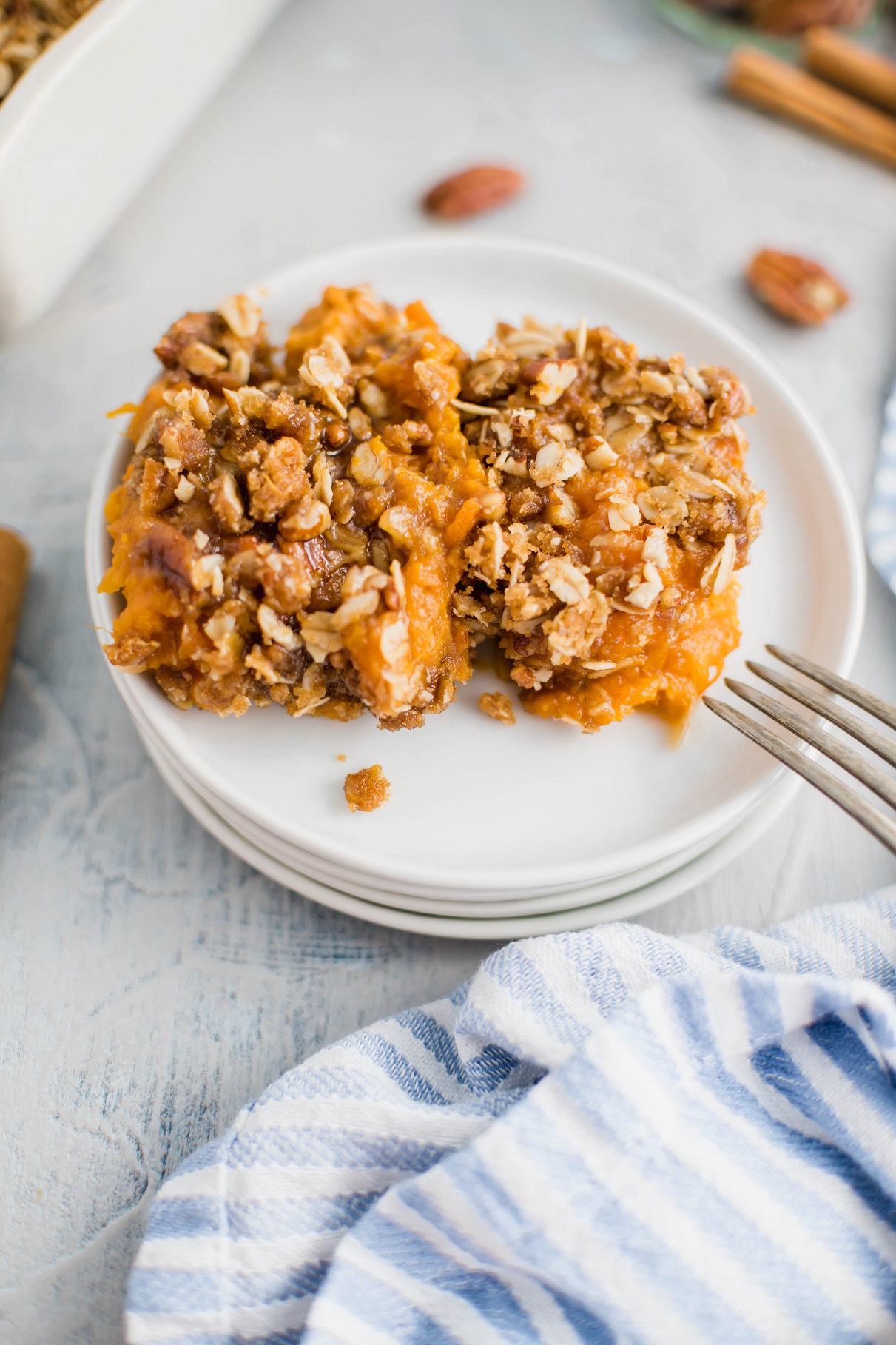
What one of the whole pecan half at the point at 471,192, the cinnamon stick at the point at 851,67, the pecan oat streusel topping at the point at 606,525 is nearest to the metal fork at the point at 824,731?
the pecan oat streusel topping at the point at 606,525

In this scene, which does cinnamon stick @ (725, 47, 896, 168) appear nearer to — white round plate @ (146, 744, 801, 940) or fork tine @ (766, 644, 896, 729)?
fork tine @ (766, 644, 896, 729)

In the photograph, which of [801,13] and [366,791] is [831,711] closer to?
[366,791]

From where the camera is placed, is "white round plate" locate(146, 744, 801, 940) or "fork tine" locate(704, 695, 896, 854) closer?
"fork tine" locate(704, 695, 896, 854)

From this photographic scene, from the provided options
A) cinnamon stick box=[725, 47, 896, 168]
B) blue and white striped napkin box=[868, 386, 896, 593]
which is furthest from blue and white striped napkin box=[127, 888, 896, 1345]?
cinnamon stick box=[725, 47, 896, 168]

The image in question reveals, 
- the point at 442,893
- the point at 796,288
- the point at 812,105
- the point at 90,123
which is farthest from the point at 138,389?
the point at 812,105

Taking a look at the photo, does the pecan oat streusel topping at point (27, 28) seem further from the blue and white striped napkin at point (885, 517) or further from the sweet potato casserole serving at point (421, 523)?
the blue and white striped napkin at point (885, 517)

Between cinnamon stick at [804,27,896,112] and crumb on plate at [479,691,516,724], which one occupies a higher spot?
cinnamon stick at [804,27,896,112]

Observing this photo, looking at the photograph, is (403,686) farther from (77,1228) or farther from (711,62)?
(711,62)
